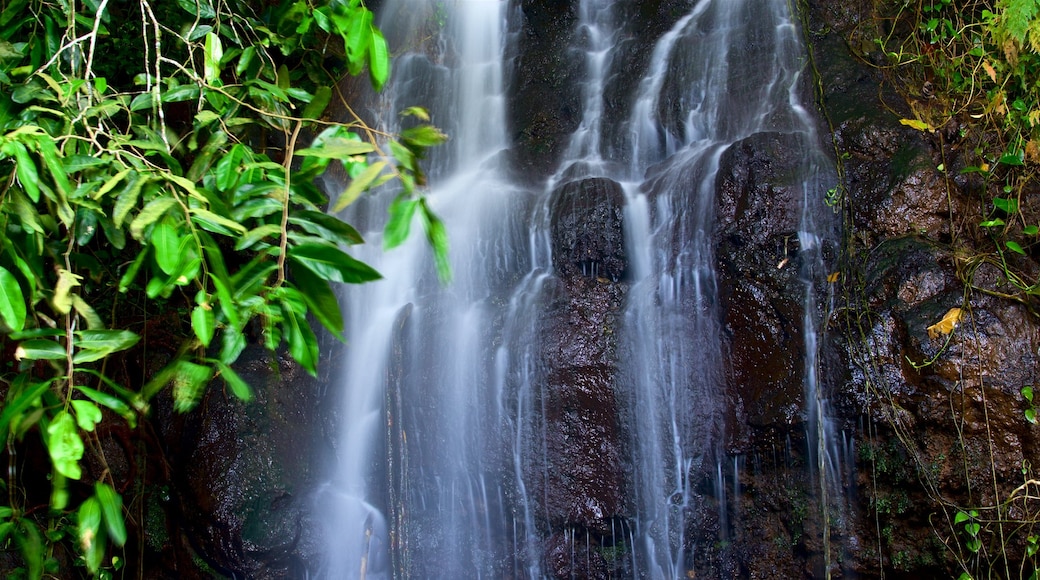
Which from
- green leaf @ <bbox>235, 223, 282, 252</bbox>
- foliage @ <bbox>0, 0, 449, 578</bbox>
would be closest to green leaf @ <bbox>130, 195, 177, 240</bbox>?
foliage @ <bbox>0, 0, 449, 578</bbox>

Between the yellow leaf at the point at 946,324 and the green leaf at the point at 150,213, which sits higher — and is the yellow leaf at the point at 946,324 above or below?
above

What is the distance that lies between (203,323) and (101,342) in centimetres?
40

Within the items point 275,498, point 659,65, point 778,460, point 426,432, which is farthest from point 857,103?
point 275,498

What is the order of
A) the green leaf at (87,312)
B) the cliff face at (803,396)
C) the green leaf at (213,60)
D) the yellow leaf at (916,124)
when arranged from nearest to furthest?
1. the green leaf at (87,312)
2. the green leaf at (213,60)
3. the cliff face at (803,396)
4. the yellow leaf at (916,124)

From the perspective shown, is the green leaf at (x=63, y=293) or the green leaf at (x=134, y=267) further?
the green leaf at (x=63, y=293)

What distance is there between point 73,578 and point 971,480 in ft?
16.4

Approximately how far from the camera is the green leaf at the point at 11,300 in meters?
1.48

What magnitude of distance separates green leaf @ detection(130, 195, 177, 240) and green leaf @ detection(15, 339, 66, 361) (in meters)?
0.34

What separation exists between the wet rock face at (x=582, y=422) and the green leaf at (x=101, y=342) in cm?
301

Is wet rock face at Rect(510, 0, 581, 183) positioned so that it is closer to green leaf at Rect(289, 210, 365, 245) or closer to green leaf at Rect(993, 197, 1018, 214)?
green leaf at Rect(993, 197, 1018, 214)

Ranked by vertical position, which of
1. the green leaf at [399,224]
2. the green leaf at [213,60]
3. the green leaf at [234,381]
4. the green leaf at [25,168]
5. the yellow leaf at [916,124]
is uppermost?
the yellow leaf at [916,124]

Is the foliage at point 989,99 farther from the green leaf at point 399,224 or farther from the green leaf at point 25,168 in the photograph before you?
the green leaf at point 25,168

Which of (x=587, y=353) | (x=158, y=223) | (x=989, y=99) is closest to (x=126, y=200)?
(x=158, y=223)

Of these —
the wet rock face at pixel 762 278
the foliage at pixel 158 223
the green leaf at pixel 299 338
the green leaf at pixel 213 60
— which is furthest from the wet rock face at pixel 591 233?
the green leaf at pixel 299 338
